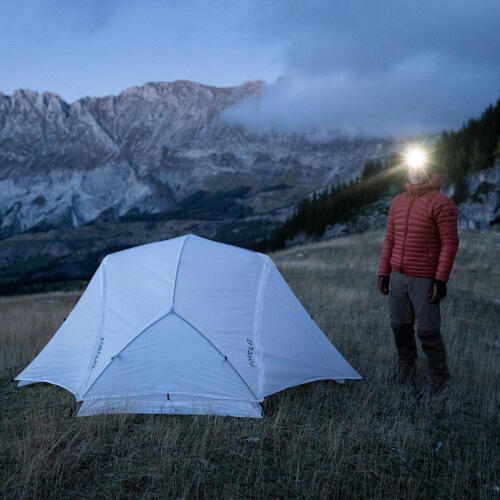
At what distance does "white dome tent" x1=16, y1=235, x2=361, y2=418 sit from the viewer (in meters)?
5.46

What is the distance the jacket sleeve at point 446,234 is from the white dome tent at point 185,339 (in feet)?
7.71

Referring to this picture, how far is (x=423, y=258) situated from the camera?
18.8 feet

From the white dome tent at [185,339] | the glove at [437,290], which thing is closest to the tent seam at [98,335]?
the white dome tent at [185,339]

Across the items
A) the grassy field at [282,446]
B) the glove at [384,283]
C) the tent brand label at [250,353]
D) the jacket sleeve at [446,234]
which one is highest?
the jacket sleeve at [446,234]

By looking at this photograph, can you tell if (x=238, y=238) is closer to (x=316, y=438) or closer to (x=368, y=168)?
(x=368, y=168)

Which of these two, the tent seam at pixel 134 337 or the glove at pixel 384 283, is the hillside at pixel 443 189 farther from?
the tent seam at pixel 134 337

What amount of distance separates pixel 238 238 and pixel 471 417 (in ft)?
578

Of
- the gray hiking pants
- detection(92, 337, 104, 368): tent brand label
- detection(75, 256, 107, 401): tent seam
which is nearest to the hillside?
the gray hiking pants

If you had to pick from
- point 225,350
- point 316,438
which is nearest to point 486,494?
point 316,438

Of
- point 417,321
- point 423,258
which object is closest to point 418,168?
point 423,258

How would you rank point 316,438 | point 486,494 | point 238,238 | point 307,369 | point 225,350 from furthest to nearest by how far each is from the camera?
1. point 238,238
2. point 307,369
3. point 225,350
4. point 316,438
5. point 486,494

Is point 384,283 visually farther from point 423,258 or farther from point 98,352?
point 98,352

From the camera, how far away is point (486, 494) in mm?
3729

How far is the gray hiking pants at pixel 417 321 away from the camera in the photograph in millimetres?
5738
